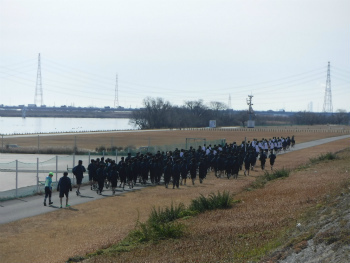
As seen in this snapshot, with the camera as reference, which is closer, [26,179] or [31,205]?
[31,205]

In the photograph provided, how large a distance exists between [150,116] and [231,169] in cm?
8995

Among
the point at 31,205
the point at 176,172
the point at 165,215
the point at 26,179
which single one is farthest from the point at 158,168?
the point at 165,215

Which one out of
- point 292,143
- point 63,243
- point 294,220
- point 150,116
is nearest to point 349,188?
point 294,220

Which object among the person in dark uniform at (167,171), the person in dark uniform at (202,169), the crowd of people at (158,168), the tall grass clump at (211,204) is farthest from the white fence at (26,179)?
the tall grass clump at (211,204)

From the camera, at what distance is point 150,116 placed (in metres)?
118

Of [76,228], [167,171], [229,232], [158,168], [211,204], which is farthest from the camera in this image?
[158,168]

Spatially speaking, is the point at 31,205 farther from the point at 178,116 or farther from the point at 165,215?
the point at 178,116

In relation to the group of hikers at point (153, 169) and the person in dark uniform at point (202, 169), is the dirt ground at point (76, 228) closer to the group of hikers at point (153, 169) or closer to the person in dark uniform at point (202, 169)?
the group of hikers at point (153, 169)

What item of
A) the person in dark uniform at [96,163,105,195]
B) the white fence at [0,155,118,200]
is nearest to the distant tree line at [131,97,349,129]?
the white fence at [0,155,118,200]

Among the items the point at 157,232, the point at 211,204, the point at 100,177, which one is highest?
the point at 100,177

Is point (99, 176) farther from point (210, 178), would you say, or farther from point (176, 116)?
point (176, 116)

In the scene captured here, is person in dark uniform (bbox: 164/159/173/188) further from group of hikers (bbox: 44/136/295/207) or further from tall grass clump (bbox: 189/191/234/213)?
tall grass clump (bbox: 189/191/234/213)

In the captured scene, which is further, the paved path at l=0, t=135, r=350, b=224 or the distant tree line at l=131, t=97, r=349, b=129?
the distant tree line at l=131, t=97, r=349, b=129

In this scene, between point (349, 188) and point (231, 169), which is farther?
point (231, 169)
